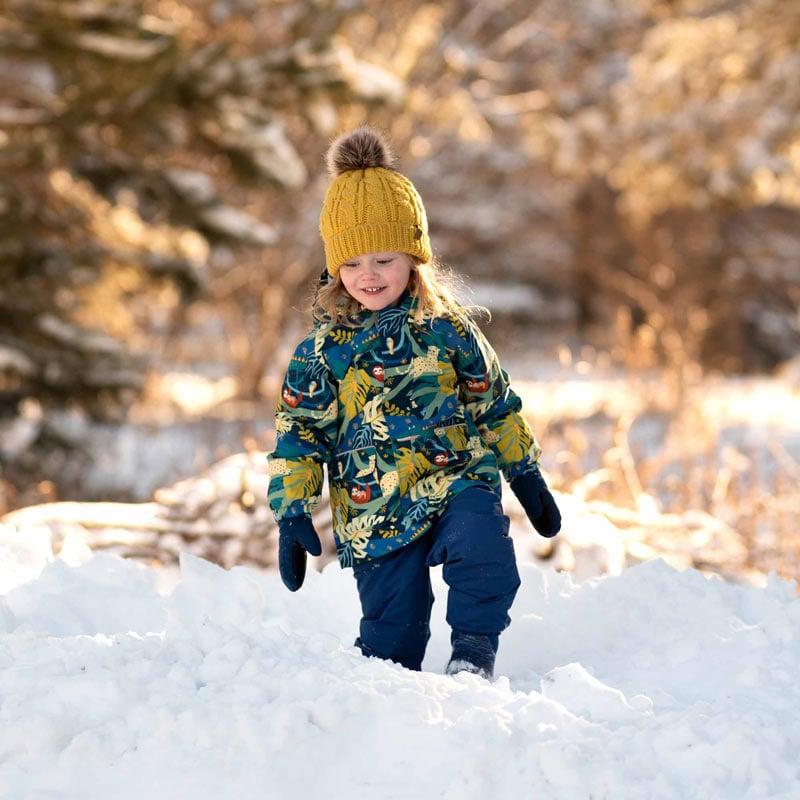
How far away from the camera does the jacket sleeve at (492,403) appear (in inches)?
105

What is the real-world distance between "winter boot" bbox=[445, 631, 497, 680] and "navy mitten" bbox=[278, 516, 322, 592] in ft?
1.35

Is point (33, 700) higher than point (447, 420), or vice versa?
point (447, 420)

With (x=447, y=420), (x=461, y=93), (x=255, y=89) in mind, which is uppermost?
→ (x=461, y=93)

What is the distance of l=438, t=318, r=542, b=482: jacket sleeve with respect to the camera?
268 cm

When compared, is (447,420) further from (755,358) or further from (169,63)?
(755,358)

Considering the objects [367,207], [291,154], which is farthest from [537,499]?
[291,154]

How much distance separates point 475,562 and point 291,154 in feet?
17.4

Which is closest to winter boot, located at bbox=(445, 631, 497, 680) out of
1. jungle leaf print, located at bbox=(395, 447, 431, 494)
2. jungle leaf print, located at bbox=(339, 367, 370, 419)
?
jungle leaf print, located at bbox=(395, 447, 431, 494)

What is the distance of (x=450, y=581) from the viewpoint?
257 centimetres

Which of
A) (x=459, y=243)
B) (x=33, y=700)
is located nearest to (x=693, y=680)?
(x=33, y=700)

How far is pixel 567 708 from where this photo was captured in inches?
83.1

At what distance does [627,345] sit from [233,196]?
199 inches

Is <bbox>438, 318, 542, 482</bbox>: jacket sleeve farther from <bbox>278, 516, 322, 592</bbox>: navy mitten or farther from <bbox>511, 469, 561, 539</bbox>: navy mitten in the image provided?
<bbox>278, 516, 322, 592</bbox>: navy mitten

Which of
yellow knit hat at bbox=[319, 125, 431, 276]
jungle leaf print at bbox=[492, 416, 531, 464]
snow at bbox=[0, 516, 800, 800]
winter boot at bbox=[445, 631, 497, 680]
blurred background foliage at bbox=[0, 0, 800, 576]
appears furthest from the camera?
blurred background foliage at bbox=[0, 0, 800, 576]
